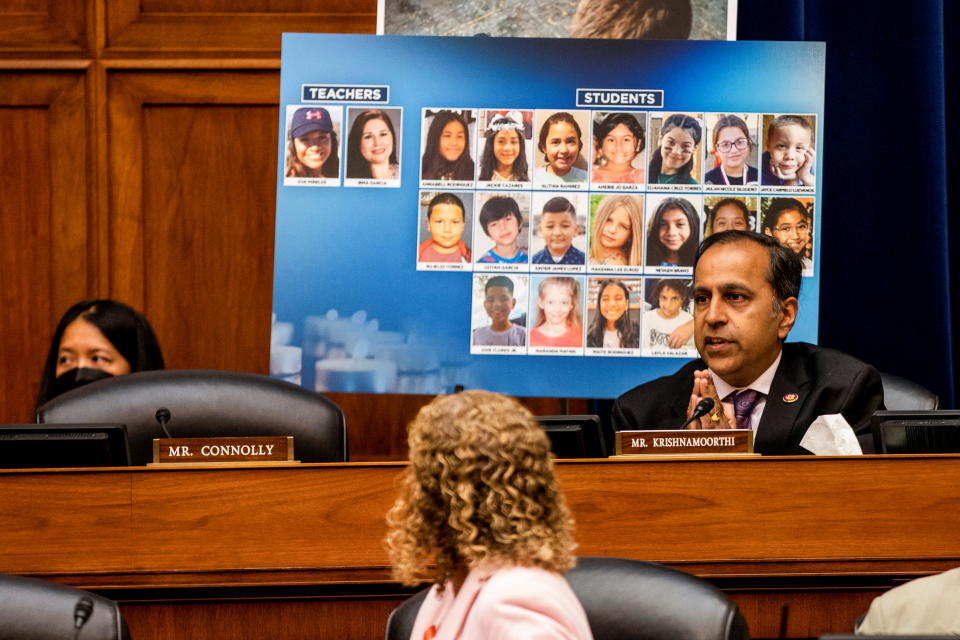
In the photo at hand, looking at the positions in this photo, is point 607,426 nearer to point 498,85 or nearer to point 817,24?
point 498,85

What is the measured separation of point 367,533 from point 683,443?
2.12 feet

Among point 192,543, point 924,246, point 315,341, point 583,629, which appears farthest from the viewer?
point 924,246

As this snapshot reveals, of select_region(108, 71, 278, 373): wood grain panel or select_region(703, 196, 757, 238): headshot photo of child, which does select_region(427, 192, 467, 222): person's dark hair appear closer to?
select_region(703, 196, 757, 238): headshot photo of child

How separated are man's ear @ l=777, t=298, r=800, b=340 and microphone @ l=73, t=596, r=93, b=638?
1.96 metres

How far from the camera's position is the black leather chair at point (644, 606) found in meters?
1.67

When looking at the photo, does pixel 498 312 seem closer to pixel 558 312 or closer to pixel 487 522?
pixel 558 312

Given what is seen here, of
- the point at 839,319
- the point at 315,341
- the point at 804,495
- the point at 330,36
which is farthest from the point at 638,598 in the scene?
the point at 839,319

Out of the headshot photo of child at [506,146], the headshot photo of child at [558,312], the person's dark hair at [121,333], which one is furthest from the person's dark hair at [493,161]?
the person's dark hair at [121,333]

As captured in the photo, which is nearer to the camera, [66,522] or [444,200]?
[66,522]

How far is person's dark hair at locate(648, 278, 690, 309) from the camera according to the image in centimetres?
363

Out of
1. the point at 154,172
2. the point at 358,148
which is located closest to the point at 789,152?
the point at 358,148

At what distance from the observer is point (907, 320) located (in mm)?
4145

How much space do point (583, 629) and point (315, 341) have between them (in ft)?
7.22

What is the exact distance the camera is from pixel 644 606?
1.72m
